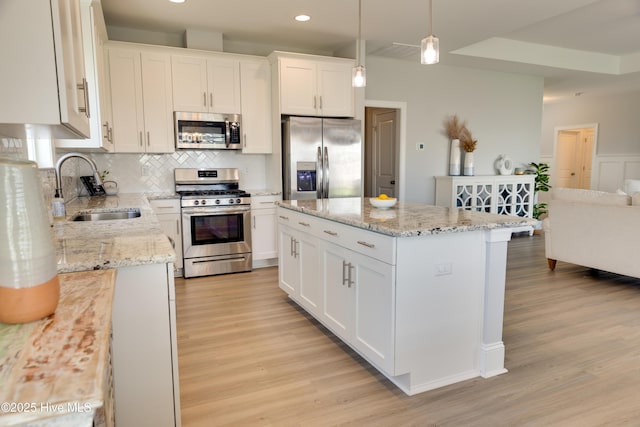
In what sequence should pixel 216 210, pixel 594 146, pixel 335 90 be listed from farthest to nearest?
pixel 594 146 → pixel 335 90 → pixel 216 210

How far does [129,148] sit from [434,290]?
11.5 feet

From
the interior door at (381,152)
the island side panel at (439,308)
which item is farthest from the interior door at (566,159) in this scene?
the island side panel at (439,308)

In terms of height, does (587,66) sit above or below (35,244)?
above

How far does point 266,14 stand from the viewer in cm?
399

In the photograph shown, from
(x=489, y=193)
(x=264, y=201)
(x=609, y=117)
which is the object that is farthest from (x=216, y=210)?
(x=609, y=117)

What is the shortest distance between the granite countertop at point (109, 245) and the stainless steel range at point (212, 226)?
2.04 metres

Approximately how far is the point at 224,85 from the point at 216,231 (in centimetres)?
163

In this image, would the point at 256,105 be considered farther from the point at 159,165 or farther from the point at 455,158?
the point at 455,158

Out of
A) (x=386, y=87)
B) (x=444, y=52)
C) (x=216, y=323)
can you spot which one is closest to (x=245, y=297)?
(x=216, y=323)

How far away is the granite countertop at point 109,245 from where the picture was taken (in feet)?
4.62

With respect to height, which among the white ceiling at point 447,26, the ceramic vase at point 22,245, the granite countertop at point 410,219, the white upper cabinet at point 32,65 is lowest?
the granite countertop at point 410,219

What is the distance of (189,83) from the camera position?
4.41 m

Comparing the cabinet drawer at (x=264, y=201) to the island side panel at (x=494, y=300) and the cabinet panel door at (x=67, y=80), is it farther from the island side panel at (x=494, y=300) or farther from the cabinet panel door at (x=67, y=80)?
the cabinet panel door at (x=67, y=80)

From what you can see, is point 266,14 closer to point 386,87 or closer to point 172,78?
point 172,78
